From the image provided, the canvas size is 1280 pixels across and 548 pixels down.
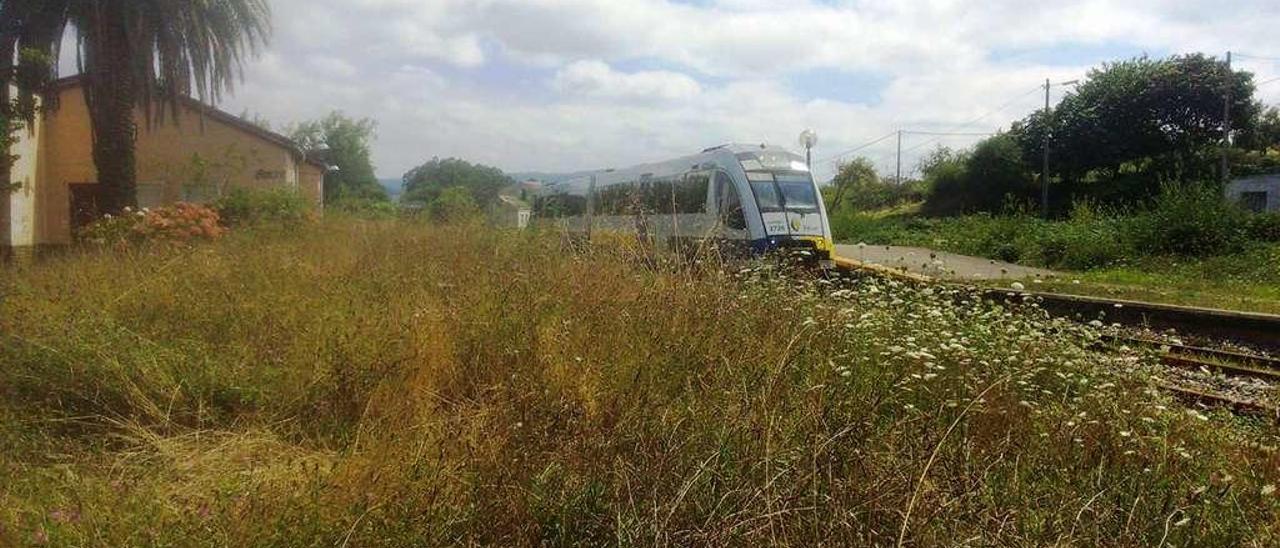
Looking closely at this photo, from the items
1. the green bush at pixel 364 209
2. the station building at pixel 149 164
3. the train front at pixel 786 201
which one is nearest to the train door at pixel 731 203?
the train front at pixel 786 201

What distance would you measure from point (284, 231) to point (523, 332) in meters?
9.52

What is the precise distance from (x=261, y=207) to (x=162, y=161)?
324 inches

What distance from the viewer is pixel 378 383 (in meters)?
4.17

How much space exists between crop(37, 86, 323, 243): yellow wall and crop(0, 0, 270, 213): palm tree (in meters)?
5.19

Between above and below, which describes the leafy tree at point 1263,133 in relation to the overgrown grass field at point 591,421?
above

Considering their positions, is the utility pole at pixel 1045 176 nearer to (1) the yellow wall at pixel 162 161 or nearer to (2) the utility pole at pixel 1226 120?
(2) the utility pole at pixel 1226 120

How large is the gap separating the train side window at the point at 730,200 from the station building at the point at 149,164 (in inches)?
362

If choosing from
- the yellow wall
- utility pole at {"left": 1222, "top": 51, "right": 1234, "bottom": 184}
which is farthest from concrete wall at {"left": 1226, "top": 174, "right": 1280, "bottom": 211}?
the yellow wall

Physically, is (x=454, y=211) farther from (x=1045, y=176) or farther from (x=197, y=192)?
(x=1045, y=176)

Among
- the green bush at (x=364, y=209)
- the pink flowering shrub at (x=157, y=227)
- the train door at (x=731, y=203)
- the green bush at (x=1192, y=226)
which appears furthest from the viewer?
the green bush at (x=1192, y=226)

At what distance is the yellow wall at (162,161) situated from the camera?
851 inches

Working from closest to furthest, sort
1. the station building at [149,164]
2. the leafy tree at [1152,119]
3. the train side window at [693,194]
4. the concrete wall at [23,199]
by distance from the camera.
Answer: the train side window at [693,194] < the concrete wall at [23,199] < the station building at [149,164] < the leafy tree at [1152,119]

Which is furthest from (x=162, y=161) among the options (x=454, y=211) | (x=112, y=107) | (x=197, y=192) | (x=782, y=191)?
(x=782, y=191)

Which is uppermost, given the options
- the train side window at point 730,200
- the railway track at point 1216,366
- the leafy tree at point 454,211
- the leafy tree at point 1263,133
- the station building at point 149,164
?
the leafy tree at point 1263,133
